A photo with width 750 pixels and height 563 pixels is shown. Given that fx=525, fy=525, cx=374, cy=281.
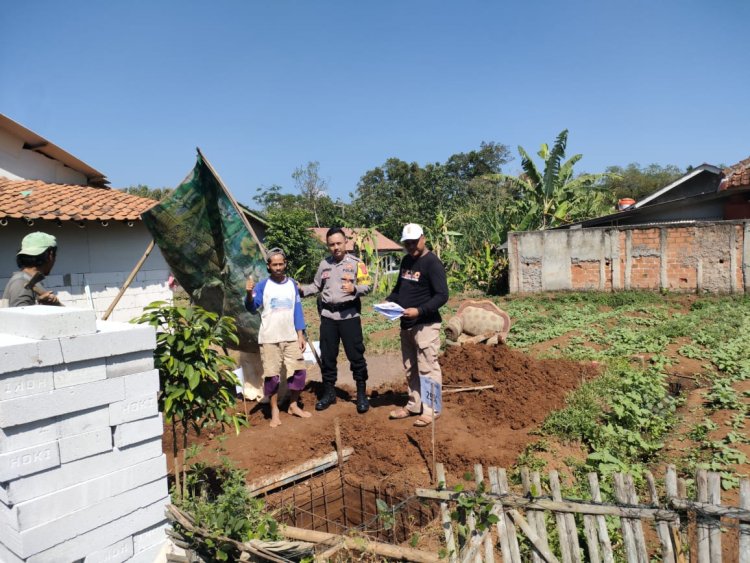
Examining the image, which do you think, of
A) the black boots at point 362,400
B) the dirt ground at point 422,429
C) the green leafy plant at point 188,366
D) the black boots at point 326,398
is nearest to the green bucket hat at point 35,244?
the green leafy plant at point 188,366

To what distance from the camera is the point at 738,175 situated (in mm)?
11961

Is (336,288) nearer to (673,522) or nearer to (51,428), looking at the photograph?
(51,428)

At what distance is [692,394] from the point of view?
5316 mm

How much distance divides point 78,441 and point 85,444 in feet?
0.12

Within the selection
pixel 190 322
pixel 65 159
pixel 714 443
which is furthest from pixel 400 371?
pixel 65 159

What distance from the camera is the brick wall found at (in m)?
10.6

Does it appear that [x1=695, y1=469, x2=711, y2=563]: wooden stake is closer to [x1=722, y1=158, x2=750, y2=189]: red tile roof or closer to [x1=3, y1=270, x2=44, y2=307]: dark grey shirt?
[x1=3, y1=270, x2=44, y2=307]: dark grey shirt

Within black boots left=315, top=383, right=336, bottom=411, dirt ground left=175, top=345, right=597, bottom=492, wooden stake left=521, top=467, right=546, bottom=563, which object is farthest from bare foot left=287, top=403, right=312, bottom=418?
wooden stake left=521, top=467, right=546, bottom=563

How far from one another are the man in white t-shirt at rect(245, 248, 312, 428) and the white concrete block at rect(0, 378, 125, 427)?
258 centimetres

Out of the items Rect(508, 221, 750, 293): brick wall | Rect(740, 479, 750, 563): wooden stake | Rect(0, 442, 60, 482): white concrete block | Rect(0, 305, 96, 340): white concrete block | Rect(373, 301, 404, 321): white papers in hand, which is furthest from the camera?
Rect(508, 221, 750, 293): brick wall

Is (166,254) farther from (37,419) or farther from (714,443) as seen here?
(714,443)

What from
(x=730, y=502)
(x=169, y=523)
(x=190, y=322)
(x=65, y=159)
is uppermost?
(x=65, y=159)

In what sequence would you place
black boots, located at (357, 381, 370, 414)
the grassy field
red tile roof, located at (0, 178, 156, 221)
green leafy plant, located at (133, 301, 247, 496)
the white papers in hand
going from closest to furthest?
green leafy plant, located at (133, 301, 247, 496) → the grassy field → the white papers in hand → black boots, located at (357, 381, 370, 414) → red tile roof, located at (0, 178, 156, 221)

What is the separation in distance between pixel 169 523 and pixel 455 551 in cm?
152
